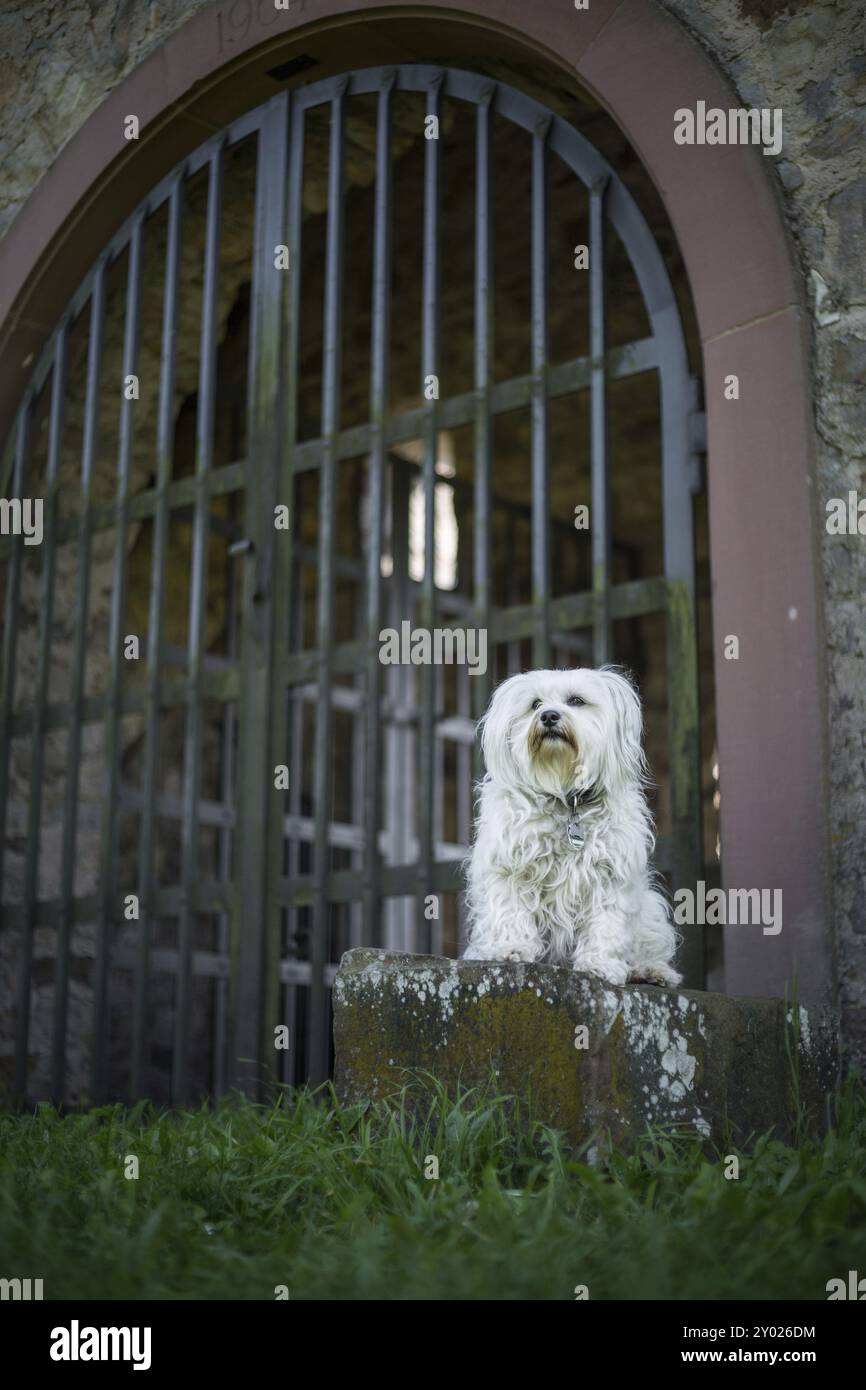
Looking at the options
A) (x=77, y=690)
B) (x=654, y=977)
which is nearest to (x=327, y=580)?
(x=77, y=690)

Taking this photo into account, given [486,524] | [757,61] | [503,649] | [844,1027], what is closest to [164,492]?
[486,524]

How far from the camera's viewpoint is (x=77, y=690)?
241 inches

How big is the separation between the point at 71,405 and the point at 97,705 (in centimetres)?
154

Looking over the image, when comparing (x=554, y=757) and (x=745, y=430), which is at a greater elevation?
(x=745, y=430)

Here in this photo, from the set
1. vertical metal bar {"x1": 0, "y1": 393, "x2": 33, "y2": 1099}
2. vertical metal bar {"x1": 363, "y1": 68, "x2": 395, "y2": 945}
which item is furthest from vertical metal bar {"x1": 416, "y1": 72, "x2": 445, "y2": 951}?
vertical metal bar {"x1": 0, "y1": 393, "x2": 33, "y2": 1099}

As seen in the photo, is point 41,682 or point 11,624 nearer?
point 41,682

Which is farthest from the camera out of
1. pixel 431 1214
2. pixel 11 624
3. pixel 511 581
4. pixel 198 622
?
pixel 511 581

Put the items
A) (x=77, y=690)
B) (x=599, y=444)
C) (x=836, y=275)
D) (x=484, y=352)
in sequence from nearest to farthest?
(x=836, y=275)
(x=599, y=444)
(x=484, y=352)
(x=77, y=690)

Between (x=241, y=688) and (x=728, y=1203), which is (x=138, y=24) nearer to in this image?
(x=241, y=688)

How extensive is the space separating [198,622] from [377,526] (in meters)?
0.99

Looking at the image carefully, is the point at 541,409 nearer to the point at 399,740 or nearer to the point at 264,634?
the point at 264,634

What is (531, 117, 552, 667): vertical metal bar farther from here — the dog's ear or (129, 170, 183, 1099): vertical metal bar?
(129, 170, 183, 1099): vertical metal bar

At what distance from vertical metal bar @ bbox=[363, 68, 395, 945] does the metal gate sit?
0.01 metres
